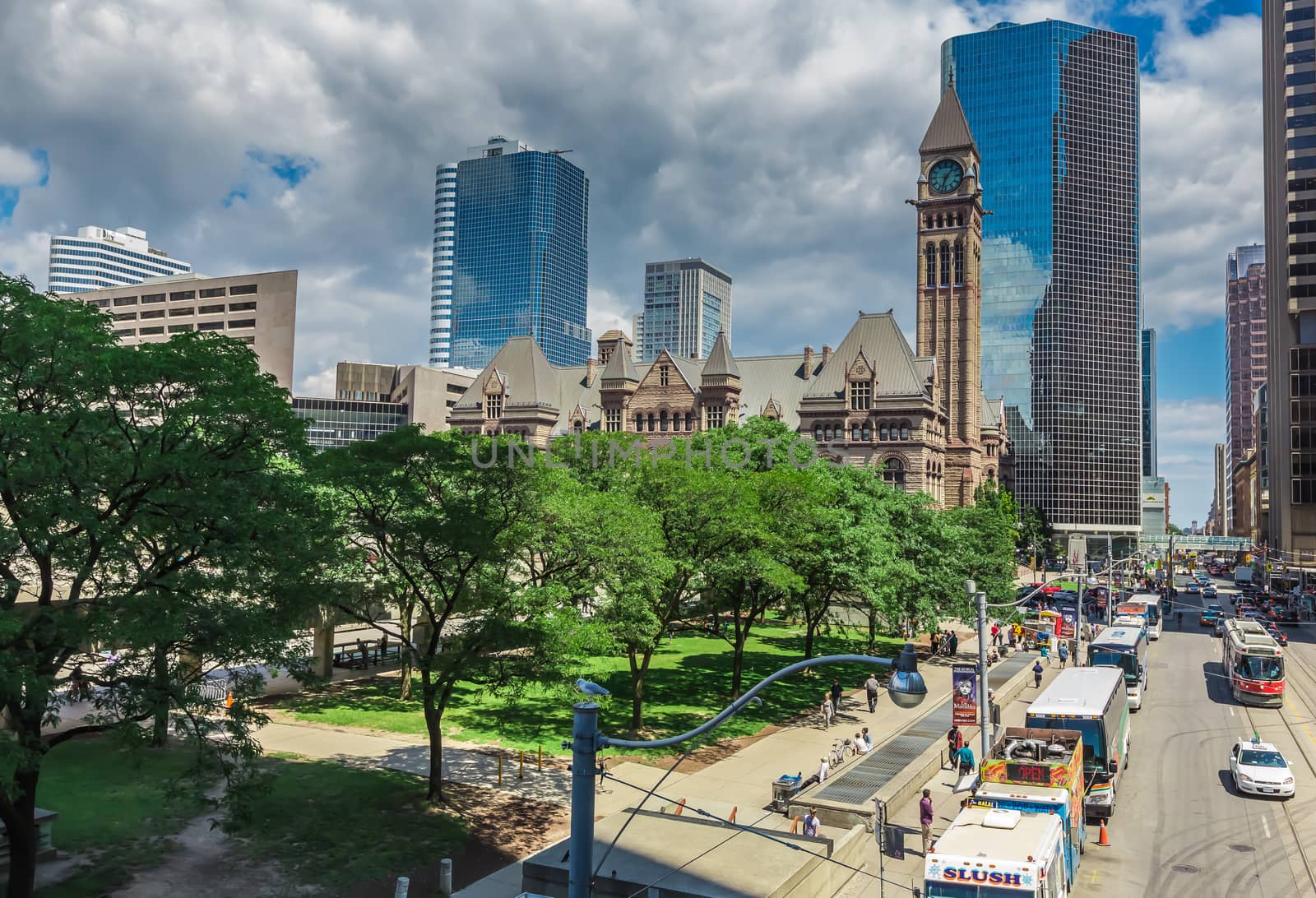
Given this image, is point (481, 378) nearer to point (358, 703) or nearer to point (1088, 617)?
point (1088, 617)

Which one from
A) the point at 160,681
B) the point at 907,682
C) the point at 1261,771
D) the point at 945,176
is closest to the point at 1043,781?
the point at 907,682

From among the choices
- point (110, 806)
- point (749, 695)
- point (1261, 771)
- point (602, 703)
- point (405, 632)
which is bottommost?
point (110, 806)

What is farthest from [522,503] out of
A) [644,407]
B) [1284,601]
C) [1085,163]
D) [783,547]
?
[1085,163]

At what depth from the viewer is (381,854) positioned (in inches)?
879

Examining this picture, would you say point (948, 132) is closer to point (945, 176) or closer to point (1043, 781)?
point (945, 176)

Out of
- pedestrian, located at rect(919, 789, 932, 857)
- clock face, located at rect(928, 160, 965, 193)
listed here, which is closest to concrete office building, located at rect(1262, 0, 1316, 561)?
clock face, located at rect(928, 160, 965, 193)

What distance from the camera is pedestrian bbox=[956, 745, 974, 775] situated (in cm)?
3112

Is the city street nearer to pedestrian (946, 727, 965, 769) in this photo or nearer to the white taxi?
the white taxi

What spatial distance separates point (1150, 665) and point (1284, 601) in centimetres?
5103

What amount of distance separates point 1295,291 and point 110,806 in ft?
416

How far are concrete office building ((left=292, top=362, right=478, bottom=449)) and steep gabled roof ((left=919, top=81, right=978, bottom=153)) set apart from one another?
82472 millimetres

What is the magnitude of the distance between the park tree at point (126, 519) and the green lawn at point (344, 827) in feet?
12.2

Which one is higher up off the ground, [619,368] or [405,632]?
[619,368]

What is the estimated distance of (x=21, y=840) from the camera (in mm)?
17781
